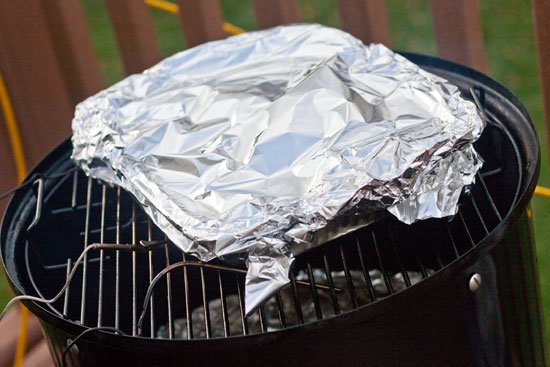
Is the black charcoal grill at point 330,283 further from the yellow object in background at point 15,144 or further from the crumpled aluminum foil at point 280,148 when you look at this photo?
the yellow object in background at point 15,144

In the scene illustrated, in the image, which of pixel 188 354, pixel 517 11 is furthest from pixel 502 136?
pixel 517 11

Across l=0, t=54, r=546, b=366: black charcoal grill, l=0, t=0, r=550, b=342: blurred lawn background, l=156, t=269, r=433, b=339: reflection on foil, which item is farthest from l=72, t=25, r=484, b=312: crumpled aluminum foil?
l=0, t=0, r=550, b=342: blurred lawn background

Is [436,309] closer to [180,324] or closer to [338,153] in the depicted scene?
[338,153]

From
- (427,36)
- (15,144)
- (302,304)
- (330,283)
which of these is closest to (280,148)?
(330,283)

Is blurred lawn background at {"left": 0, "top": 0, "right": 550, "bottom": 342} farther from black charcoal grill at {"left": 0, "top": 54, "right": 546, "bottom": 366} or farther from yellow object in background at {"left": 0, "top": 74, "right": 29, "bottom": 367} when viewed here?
black charcoal grill at {"left": 0, "top": 54, "right": 546, "bottom": 366}

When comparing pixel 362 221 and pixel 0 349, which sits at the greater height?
pixel 362 221

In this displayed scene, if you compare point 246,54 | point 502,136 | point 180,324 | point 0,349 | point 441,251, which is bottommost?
point 0,349
